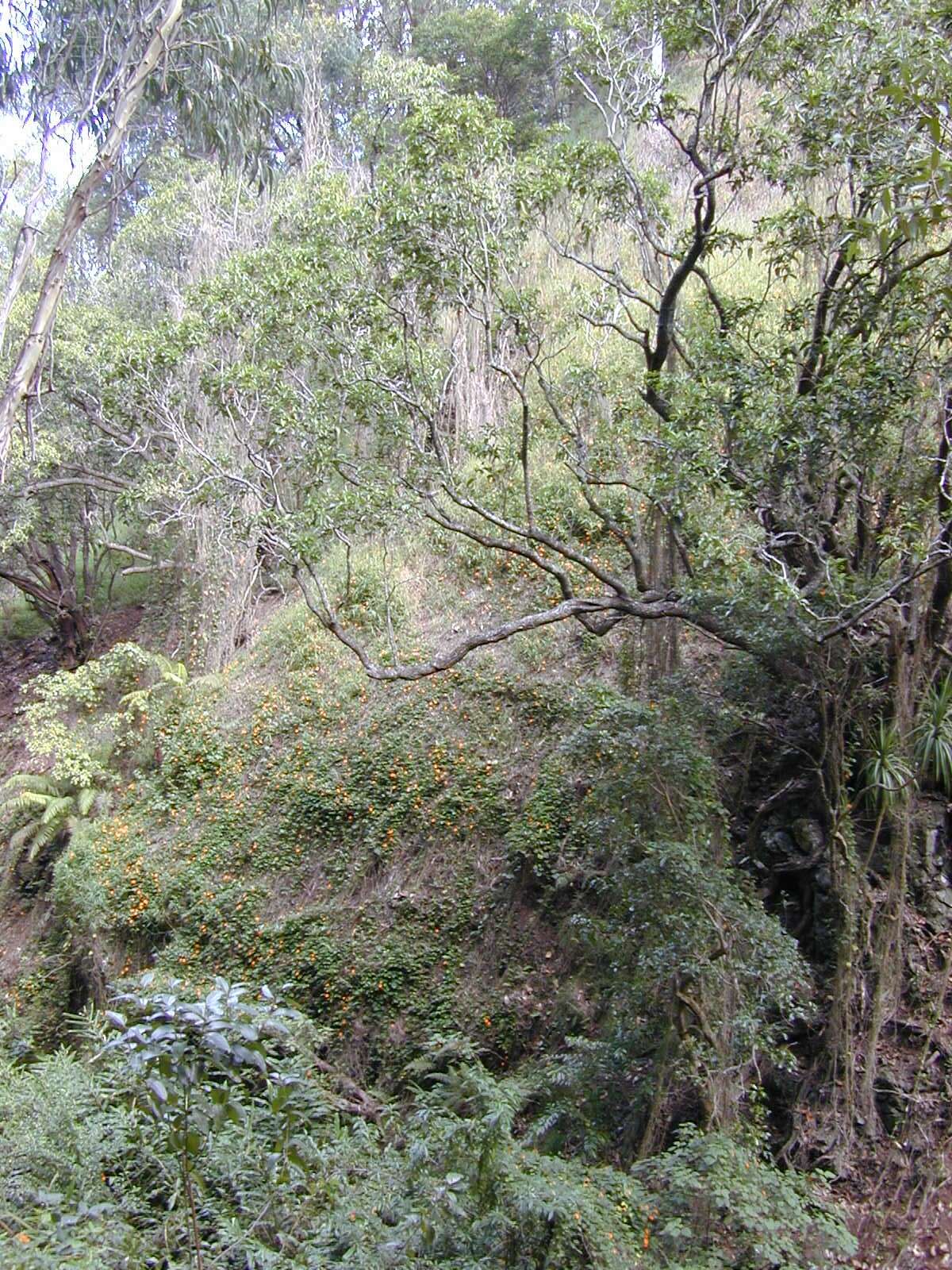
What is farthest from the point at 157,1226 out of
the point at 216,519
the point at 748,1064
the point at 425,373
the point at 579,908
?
the point at 216,519

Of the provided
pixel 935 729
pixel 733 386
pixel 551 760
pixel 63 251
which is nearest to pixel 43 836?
pixel 551 760

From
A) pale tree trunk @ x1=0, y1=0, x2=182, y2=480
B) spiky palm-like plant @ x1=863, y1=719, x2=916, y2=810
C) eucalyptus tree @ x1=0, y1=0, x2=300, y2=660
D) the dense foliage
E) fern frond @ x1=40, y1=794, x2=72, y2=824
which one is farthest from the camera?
fern frond @ x1=40, y1=794, x2=72, y2=824

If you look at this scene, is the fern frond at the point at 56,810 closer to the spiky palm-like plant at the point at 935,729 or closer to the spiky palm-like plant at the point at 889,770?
the spiky palm-like plant at the point at 889,770

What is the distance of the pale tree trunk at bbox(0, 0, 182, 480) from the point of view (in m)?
4.67

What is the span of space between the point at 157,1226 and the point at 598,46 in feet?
26.2

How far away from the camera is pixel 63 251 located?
5.07 meters

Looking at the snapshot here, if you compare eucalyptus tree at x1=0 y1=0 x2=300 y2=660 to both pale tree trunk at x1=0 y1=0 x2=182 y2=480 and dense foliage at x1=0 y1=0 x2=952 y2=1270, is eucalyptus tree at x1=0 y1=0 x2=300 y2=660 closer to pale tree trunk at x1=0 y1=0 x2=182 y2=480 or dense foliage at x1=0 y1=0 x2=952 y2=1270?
dense foliage at x1=0 y1=0 x2=952 y2=1270

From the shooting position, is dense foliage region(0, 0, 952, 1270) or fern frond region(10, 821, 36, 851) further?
fern frond region(10, 821, 36, 851)

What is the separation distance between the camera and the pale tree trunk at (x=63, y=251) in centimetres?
467

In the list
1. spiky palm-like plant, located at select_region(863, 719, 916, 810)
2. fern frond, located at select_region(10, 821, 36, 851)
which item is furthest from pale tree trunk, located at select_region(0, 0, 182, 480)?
fern frond, located at select_region(10, 821, 36, 851)

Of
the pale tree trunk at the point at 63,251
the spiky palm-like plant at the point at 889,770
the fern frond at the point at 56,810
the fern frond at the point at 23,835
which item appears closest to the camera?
the pale tree trunk at the point at 63,251

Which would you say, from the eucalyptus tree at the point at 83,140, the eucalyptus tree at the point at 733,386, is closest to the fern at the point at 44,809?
the eucalyptus tree at the point at 83,140

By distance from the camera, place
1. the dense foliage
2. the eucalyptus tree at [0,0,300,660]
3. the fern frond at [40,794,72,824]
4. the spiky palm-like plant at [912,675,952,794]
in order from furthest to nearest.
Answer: the fern frond at [40,794,72,824]
the eucalyptus tree at [0,0,300,660]
the spiky palm-like plant at [912,675,952,794]
the dense foliage

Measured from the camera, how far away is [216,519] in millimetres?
14250
